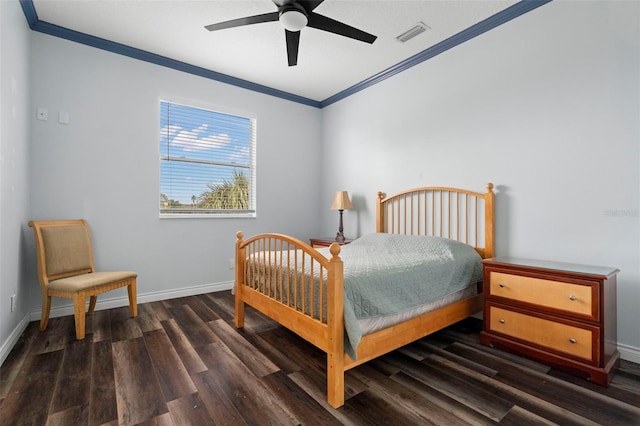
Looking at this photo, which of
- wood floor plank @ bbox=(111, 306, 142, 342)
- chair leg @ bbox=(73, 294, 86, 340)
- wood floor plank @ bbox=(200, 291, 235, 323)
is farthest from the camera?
wood floor plank @ bbox=(200, 291, 235, 323)

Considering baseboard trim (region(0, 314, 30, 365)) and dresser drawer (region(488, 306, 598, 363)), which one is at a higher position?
dresser drawer (region(488, 306, 598, 363))

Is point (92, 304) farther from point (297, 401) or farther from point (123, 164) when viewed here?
point (297, 401)

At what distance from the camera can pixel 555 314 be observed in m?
1.97

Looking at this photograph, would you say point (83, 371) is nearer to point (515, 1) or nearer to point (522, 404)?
point (522, 404)

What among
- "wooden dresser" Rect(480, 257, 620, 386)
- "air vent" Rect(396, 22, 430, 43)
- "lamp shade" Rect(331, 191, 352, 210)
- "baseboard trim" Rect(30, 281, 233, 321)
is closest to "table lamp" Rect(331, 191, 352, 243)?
"lamp shade" Rect(331, 191, 352, 210)

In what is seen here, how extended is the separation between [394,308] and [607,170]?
1.75m

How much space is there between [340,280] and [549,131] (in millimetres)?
2070

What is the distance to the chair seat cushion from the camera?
2.38m

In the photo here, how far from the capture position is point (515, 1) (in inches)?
96.3

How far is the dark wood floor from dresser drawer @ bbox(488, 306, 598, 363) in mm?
149

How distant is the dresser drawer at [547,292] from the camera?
1849 mm

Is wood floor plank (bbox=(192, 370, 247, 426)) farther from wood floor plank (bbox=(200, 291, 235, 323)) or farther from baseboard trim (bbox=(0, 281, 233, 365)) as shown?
baseboard trim (bbox=(0, 281, 233, 365))

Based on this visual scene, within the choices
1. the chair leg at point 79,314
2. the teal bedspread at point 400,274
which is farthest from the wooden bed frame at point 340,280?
the chair leg at point 79,314

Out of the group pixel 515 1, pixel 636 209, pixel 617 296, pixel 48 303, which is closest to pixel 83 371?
pixel 48 303
